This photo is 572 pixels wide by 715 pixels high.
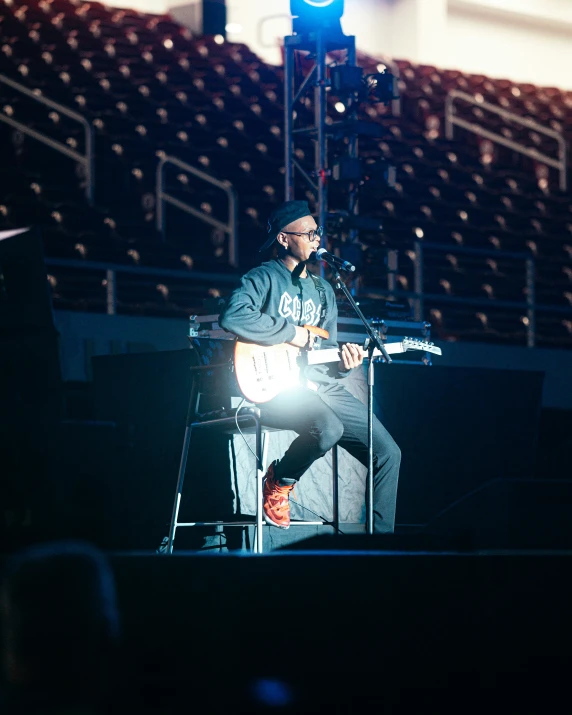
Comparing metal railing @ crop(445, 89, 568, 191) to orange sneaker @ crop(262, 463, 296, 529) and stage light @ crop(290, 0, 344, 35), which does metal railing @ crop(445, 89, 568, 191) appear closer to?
stage light @ crop(290, 0, 344, 35)

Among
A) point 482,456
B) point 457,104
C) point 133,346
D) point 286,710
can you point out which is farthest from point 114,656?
point 457,104

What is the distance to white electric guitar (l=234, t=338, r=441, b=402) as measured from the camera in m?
3.28

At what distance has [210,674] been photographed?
1776 mm

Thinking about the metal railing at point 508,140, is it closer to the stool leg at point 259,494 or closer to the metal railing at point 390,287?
the metal railing at point 390,287

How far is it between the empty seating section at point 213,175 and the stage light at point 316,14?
53 cm

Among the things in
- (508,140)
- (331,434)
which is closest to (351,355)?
(331,434)

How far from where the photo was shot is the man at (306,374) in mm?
3262

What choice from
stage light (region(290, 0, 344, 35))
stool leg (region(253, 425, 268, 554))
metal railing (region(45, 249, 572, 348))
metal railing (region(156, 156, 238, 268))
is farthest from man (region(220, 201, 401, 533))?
metal railing (region(156, 156, 238, 268))

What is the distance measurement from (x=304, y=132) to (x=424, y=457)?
209cm

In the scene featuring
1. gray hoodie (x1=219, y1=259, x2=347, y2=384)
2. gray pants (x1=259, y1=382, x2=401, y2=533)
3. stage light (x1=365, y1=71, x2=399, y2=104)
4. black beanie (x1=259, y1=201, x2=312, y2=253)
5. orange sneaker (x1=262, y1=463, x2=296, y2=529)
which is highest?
stage light (x1=365, y1=71, x2=399, y2=104)

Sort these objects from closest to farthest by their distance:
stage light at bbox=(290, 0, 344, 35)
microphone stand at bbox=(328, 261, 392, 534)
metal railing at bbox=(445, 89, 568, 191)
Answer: microphone stand at bbox=(328, 261, 392, 534), stage light at bbox=(290, 0, 344, 35), metal railing at bbox=(445, 89, 568, 191)

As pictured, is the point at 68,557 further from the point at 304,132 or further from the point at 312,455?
the point at 304,132

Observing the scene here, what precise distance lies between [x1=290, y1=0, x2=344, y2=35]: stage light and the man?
81.5 inches

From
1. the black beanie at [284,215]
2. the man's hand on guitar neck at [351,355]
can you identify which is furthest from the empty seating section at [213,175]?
the man's hand on guitar neck at [351,355]
